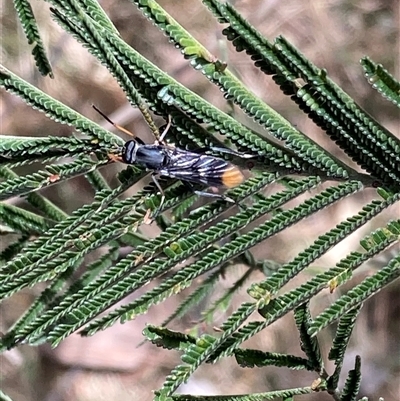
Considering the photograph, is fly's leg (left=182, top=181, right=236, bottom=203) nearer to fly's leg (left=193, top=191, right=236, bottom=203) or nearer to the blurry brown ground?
fly's leg (left=193, top=191, right=236, bottom=203)

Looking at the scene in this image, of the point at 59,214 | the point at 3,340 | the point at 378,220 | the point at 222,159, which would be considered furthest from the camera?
the point at 378,220

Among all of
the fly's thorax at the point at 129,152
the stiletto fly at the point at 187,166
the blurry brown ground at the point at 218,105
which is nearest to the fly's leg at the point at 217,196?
the stiletto fly at the point at 187,166

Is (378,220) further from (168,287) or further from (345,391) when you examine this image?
(168,287)

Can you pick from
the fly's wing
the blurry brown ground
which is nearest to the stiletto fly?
the fly's wing

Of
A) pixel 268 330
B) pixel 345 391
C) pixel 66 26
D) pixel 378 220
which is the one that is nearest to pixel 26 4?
pixel 66 26

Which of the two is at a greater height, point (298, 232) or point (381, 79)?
point (298, 232)

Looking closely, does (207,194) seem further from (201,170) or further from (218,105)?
(218,105)

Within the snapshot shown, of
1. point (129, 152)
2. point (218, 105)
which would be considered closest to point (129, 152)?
point (129, 152)

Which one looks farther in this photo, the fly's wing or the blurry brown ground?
the blurry brown ground
